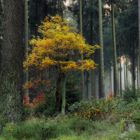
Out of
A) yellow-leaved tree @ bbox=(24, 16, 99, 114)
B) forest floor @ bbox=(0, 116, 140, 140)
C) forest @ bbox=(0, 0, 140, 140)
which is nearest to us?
forest floor @ bbox=(0, 116, 140, 140)

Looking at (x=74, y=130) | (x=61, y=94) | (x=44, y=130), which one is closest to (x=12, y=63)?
(x=44, y=130)

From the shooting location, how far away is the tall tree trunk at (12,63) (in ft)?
41.0

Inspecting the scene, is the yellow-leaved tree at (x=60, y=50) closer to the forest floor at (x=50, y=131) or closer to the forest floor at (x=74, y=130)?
the forest floor at (x=74, y=130)

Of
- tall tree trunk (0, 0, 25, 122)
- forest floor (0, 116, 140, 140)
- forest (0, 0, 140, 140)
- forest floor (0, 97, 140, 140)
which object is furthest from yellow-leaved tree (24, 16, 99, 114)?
forest floor (0, 116, 140, 140)

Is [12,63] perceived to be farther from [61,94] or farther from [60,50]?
[61,94]

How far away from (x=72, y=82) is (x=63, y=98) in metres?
2.36

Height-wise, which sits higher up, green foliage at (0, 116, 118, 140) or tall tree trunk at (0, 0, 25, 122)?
tall tree trunk at (0, 0, 25, 122)

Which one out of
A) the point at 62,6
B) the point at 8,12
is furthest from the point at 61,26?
the point at 62,6

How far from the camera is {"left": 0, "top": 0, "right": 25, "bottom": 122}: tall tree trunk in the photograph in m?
12.5

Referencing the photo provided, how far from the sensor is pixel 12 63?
12.7 metres

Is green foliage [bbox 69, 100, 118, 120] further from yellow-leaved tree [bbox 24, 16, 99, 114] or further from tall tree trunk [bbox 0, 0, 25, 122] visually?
tall tree trunk [bbox 0, 0, 25, 122]

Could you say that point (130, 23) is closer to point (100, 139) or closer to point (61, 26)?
point (61, 26)

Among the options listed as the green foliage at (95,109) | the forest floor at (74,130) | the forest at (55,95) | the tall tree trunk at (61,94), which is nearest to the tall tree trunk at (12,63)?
the forest at (55,95)

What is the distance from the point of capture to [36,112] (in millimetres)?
19984
